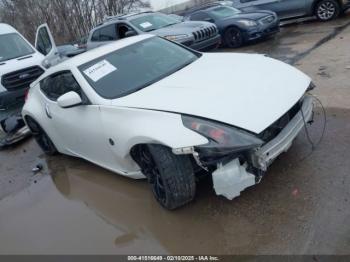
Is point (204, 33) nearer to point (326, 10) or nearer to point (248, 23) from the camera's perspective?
point (248, 23)

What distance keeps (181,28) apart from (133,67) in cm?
558

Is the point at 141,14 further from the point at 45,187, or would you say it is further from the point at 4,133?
the point at 45,187

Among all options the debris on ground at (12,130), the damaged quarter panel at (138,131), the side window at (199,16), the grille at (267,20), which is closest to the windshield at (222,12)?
the side window at (199,16)

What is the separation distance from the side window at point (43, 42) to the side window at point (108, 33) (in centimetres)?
180

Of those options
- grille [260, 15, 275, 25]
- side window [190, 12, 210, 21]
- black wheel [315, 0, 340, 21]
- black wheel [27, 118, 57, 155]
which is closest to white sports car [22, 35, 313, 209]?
black wheel [27, 118, 57, 155]

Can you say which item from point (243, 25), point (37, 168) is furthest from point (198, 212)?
point (243, 25)

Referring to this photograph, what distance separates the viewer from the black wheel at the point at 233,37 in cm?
1064

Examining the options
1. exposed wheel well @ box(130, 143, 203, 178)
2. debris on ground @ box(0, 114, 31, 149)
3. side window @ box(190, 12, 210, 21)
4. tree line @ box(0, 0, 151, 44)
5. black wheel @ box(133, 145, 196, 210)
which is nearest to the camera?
black wheel @ box(133, 145, 196, 210)

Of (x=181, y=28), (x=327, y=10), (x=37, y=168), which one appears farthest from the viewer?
(x=327, y=10)

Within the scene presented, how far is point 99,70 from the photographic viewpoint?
4.17 m

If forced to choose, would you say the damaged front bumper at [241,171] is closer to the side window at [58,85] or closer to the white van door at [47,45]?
the side window at [58,85]

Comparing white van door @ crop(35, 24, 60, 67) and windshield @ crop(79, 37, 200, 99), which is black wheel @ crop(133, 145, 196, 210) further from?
white van door @ crop(35, 24, 60, 67)

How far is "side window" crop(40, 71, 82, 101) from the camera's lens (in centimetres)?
433

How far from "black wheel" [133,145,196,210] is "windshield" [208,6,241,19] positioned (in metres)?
8.89
